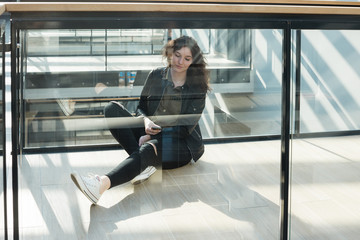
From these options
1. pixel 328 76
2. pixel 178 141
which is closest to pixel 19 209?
pixel 178 141

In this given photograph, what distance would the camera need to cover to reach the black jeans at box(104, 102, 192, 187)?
1.42 meters

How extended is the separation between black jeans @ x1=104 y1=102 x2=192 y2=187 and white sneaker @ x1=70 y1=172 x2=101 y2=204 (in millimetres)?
45

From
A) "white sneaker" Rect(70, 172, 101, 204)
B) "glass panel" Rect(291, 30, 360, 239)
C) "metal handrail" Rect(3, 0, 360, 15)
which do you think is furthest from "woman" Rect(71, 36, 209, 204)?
"glass panel" Rect(291, 30, 360, 239)

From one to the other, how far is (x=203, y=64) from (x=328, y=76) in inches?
15.7

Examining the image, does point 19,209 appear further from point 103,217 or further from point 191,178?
point 191,178

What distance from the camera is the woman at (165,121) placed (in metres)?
1.42

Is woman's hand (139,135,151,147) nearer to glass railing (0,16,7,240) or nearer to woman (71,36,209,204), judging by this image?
woman (71,36,209,204)

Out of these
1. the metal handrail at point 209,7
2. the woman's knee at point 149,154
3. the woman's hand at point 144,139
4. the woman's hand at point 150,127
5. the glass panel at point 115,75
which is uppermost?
the metal handrail at point 209,7

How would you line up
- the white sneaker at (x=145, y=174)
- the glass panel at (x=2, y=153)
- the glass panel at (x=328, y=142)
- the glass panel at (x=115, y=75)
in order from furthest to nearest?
the glass panel at (x=328, y=142) < the white sneaker at (x=145, y=174) < the glass panel at (x=115, y=75) < the glass panel at (x=2, y=153)

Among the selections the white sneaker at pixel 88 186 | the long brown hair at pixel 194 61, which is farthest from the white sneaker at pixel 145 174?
the long brown hair at pixel 194 61

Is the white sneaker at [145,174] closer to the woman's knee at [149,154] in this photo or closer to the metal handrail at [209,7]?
the woman's knee at [149,154]

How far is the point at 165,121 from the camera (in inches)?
57.6

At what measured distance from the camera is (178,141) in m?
1.48

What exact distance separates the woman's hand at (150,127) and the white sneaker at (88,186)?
19cm
